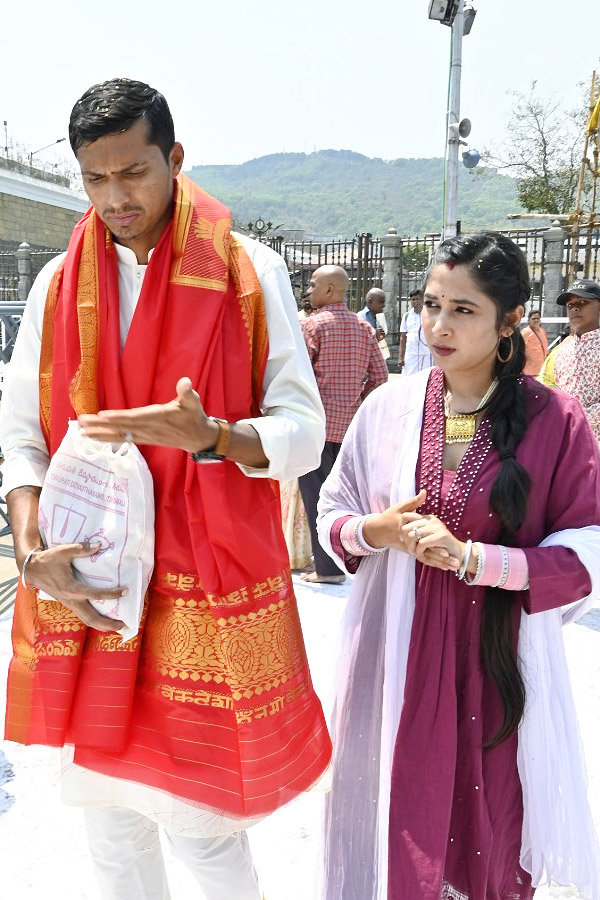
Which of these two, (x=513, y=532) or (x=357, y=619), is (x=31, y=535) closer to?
(x=357, y=619)

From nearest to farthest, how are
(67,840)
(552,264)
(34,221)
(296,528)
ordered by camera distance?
(67,840), (296,528), (552,264), (34,221)

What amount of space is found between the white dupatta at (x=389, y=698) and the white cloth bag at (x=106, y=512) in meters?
0.59

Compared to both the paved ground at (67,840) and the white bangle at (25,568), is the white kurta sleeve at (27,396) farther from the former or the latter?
the paved ground at (67,840)

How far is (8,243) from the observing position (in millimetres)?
31859

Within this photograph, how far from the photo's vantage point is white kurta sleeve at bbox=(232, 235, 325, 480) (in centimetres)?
162

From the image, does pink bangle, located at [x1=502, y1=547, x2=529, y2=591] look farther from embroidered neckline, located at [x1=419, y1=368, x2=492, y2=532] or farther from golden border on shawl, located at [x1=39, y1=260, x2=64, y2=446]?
golden border on shawl, located at [x1=39, y1=260, x2=64, y2=446]

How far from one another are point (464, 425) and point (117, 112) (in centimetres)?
100

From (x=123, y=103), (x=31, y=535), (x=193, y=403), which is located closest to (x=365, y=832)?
(x=31, y=535)

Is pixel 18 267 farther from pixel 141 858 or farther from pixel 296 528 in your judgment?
pixel 141 858

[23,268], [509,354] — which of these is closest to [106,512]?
[509,354]

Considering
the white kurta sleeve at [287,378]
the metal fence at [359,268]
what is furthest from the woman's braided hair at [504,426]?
the metal fence at [359,268]

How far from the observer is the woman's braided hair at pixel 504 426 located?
1.77 metres

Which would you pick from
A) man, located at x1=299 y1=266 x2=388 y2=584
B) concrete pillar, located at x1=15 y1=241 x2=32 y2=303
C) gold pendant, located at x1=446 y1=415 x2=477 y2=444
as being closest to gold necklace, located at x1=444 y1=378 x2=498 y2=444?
gold pendant, located at x1=446 y1=415 x2=477 y2=444

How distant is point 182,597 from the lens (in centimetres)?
162
